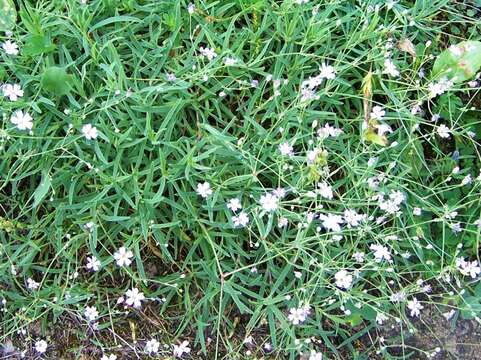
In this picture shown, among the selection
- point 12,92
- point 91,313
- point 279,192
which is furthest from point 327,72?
point 91,313

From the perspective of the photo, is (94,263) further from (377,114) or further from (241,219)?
(377,114)

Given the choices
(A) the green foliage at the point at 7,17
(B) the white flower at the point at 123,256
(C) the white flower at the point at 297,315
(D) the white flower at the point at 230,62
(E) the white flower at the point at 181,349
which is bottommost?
(E) the white flower at the point at 181,349

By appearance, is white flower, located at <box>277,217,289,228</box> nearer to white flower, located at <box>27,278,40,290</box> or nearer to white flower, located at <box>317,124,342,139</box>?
white flower, located at <box>317,124,342,139</box>

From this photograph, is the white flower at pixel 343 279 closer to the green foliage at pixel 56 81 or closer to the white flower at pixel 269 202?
the white flower at pixel 269 202

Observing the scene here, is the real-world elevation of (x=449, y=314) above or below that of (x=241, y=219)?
below

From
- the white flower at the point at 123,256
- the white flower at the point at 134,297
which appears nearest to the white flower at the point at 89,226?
the white flower at the point at 123,256

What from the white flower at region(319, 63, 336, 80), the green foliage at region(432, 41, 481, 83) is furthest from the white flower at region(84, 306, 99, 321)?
the green foliage at region(432, 41, 481, 83)
